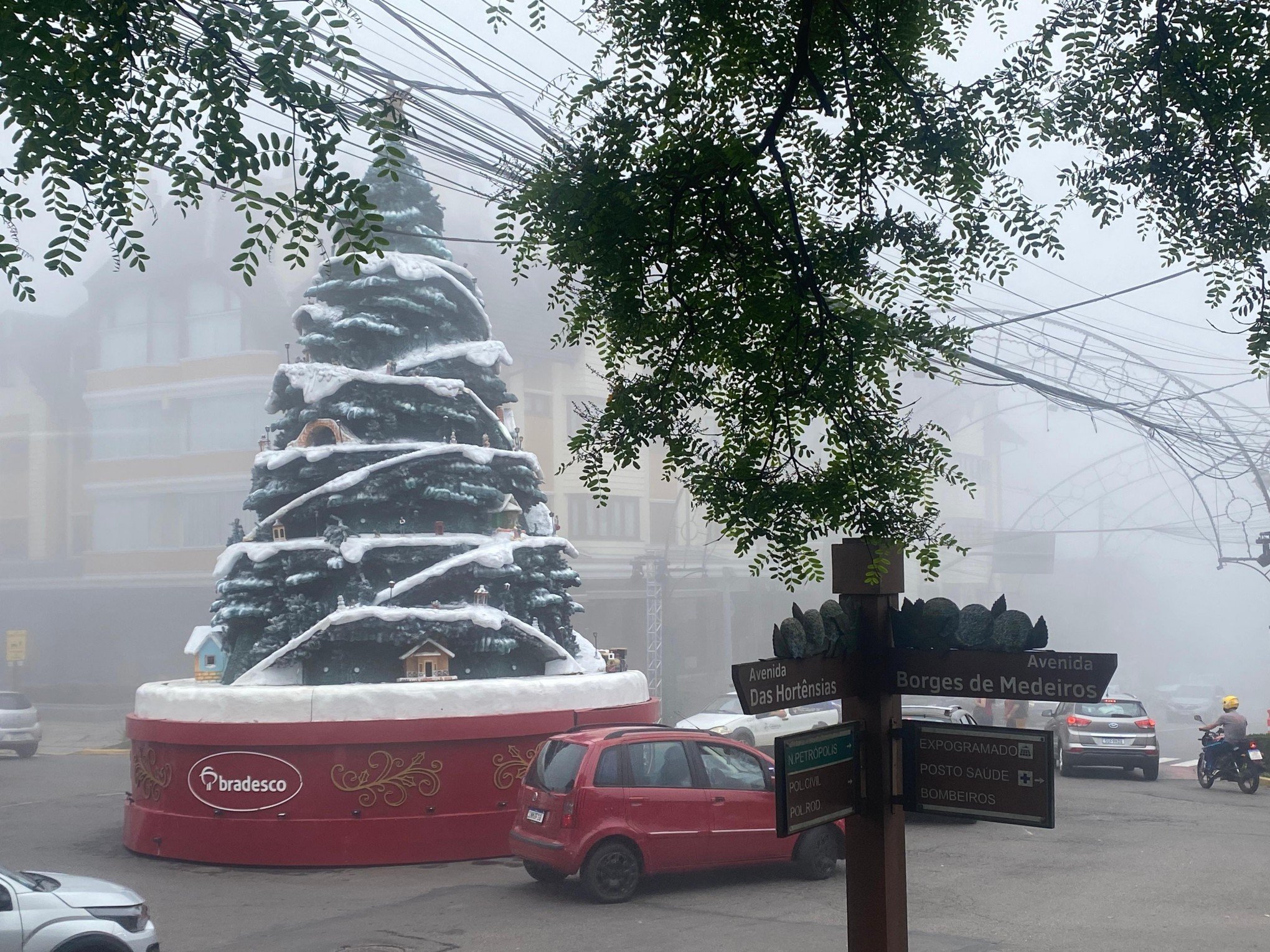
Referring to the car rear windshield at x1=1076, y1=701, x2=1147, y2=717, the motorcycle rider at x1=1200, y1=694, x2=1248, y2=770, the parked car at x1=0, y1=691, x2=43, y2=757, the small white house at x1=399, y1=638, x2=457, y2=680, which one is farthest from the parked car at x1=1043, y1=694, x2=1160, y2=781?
the parked car at x1=0, y1=691, x2=43, y2=757

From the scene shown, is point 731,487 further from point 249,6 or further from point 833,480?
Result: point 249,6

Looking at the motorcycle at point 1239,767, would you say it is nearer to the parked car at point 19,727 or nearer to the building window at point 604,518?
the parked car at point 19,727

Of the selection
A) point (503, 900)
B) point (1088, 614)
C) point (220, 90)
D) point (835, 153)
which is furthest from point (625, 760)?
point (1088, 614)

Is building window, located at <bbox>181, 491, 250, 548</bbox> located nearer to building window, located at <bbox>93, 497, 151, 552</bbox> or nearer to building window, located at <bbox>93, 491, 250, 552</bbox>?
building window, located at <bbox>93, 491, 250, 552</bbox>

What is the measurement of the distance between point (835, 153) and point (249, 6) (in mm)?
2940

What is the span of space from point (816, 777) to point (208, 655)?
13.3m

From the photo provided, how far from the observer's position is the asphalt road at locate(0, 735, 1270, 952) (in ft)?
32.8

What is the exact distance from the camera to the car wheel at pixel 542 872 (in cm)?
1184

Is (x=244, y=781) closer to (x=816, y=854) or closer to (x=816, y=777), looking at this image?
(x=816, y=854)

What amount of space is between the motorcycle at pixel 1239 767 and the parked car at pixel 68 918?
1850 centimetres

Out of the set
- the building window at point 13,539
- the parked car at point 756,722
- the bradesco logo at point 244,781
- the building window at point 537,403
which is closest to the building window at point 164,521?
the building window at point 13,539

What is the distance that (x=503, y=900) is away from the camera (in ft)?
37.8

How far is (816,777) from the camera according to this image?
5.20m

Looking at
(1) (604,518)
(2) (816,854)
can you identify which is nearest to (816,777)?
(2) (816,854)
